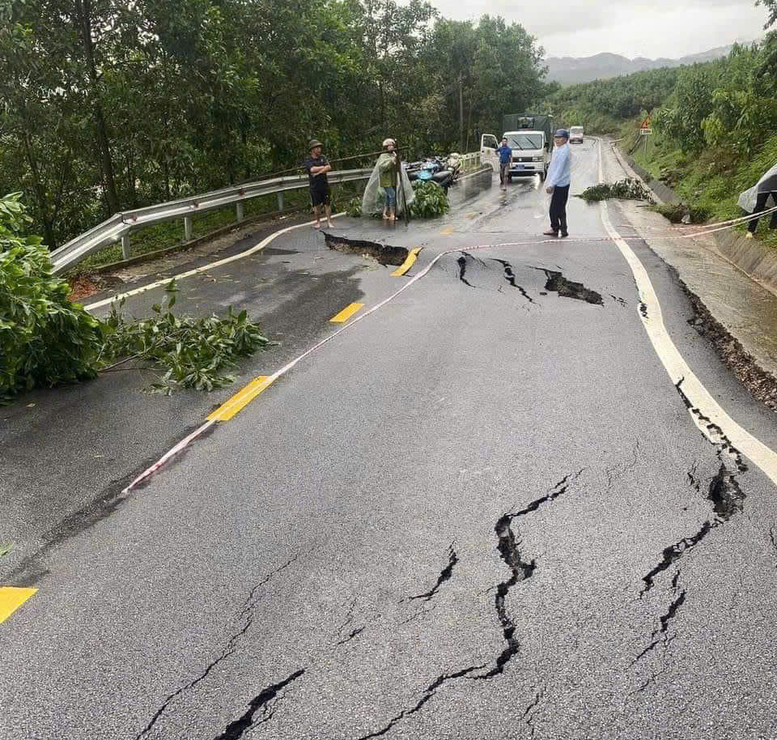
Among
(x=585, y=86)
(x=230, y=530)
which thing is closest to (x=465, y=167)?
(x=230, y=530)


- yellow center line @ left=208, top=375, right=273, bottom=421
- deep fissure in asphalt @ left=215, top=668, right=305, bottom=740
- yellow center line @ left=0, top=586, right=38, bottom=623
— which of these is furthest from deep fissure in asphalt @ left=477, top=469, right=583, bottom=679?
yellow center line @ left=208, top=375, right=273, bottom=421

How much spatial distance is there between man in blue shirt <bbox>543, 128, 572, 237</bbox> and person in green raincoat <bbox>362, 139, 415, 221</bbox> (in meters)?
3.44

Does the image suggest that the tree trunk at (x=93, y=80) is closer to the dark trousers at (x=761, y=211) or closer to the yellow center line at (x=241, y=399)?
the yellow center line at (x=241, y=399)

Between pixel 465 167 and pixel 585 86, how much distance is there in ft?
311

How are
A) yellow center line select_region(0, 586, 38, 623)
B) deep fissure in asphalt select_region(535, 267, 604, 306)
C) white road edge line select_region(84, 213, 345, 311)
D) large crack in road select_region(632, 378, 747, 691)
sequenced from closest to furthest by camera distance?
large crack in road select_region(632, 378, 747, 691) → yellow center line select_region(0, 586, 38, 623) → deep fissure in asphalt select_region(535, 267, 604, 306) → white road edge line select_region(84, 213, 345, 311)

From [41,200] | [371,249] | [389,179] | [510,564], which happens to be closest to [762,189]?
[371,249]

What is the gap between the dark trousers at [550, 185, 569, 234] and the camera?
12844 mm

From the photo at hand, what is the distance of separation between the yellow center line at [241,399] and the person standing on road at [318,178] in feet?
30.1

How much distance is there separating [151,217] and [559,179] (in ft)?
22.9

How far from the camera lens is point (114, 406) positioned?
5543 millimetres

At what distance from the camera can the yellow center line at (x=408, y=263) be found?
10.4 metres

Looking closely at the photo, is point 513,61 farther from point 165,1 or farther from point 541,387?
point 541,387

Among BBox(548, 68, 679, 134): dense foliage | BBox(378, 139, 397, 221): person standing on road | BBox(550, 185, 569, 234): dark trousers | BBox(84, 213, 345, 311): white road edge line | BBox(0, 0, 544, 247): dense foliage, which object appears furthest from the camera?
BBox(548, 68, 679, 134): dense foliage

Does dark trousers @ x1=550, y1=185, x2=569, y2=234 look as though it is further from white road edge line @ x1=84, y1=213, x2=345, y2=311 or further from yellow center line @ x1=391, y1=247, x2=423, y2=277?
white road edge line @ x1=84, y1=213, x2=345, y2=311
